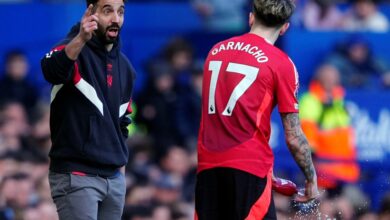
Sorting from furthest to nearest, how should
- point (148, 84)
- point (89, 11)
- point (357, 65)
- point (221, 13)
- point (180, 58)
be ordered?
1. point (221, 13)
2. point (180, 58)
3. point (357, 65)
4. point (148, 84)
5. point (89, 11)

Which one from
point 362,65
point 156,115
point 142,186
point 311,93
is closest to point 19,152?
point 142,186

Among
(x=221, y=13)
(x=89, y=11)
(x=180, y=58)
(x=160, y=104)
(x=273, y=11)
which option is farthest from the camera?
(x=221, y=13)

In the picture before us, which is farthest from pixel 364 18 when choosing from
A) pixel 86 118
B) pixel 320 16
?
pixel 86 118

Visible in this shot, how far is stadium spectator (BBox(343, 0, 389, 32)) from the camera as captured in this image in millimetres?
17188

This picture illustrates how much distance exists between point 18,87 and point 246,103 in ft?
27.2

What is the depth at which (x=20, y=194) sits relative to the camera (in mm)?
12336

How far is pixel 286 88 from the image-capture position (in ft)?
26.4

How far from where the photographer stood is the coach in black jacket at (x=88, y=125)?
8.12 meters

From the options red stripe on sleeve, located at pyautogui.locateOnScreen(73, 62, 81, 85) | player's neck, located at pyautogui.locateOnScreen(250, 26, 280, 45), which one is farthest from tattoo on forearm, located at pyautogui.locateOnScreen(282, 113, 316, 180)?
red stripe on sleeve, located at pyautogui.locateOnScreen(73, 62, 81, 85)

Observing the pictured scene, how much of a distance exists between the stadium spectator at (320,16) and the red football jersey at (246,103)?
362 inches

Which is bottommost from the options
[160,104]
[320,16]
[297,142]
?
[160,104]

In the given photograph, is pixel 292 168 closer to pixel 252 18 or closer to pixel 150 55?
pixel 150 55

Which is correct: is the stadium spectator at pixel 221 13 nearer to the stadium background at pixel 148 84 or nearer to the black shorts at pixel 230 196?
the stadium background at pixel 148 84

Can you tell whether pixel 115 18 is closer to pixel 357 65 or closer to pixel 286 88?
pixel 286 88
